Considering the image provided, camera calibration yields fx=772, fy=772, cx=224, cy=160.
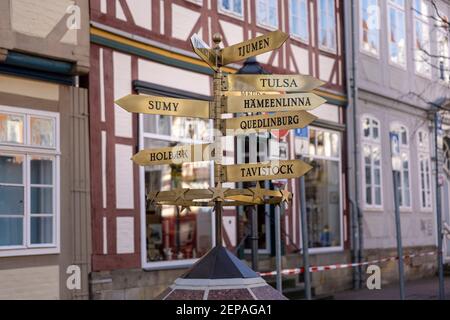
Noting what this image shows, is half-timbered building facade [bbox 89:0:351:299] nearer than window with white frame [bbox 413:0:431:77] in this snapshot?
Yes

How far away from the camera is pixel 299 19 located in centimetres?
1623

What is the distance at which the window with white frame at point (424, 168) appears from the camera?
843 inches

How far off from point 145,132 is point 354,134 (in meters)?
7.02

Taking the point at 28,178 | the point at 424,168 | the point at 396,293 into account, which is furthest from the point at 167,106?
the point at 424,168

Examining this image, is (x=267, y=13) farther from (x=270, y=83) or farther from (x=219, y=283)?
(x=219, y=283)

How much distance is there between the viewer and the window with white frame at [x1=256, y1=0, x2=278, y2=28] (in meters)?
14.9

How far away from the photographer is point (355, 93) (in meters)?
17.7

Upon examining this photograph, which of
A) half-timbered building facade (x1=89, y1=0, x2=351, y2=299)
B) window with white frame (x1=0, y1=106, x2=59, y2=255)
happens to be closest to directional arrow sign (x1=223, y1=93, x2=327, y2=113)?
half-timbered building facade (x1=89, y1=0, x2=351, y2=299)

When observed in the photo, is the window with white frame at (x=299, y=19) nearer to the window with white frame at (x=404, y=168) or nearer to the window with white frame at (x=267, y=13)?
the window with white frame at (x=267, y=13)

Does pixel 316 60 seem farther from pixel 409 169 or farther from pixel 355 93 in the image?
pixel 409 169

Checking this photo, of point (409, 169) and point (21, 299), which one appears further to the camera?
point (409, 169)

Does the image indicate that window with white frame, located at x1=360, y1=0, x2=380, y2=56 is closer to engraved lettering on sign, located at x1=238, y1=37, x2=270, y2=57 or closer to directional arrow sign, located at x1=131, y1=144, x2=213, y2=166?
engraved lettering on sign, located at x1=238, y1=37, x2=270, y2=57

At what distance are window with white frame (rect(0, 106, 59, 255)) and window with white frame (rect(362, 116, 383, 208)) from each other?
9.51 m
